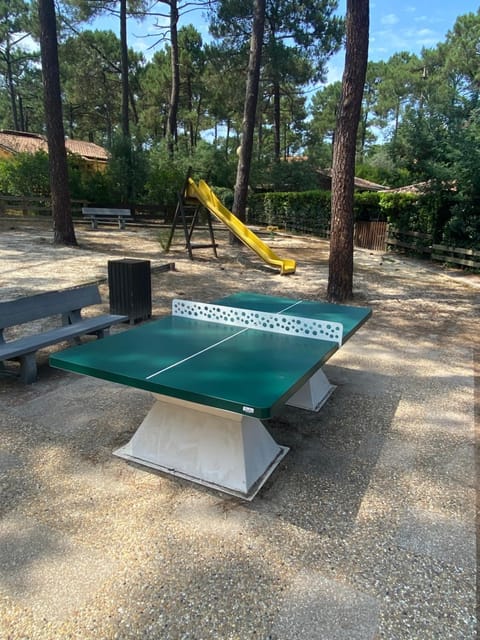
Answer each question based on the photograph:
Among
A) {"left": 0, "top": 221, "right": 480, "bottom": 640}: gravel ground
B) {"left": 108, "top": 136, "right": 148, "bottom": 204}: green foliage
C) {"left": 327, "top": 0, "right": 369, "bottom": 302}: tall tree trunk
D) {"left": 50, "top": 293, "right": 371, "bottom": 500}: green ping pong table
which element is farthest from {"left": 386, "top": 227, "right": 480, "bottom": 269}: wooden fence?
{"left": 108, "top": 136, "right": 148, "bottom": 204}: green foliage

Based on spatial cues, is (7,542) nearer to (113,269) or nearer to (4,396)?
(4,396)

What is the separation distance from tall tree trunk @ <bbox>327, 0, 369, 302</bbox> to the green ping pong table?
162 inches

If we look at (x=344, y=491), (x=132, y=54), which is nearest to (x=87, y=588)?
(x=344, y=491)

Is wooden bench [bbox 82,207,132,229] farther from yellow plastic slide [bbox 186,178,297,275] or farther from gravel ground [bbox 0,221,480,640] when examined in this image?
gravel ground [bbox 0,221,480,640]

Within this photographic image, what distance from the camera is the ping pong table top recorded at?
201cm

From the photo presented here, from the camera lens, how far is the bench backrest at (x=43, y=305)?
13.0ft

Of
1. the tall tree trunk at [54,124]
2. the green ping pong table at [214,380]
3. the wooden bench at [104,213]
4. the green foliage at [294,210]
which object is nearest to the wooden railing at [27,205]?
the wooden bench at [104,213]

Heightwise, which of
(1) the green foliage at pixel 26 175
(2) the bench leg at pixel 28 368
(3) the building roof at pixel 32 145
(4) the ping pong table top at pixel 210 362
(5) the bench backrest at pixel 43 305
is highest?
(3) the building roof at pixel 32 145

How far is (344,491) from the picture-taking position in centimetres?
248

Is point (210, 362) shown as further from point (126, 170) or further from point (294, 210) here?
point (126, 170)

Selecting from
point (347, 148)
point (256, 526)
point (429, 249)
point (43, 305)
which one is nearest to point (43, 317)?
point (43, 305)

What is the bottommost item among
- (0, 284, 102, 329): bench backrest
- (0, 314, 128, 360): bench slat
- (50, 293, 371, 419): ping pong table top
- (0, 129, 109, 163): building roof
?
(0, 314, 128, 360): bench slat

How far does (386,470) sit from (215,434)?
1.11 m

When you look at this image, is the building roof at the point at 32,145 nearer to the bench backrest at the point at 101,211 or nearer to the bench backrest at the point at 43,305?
the bench backrest at the point at 101,211
